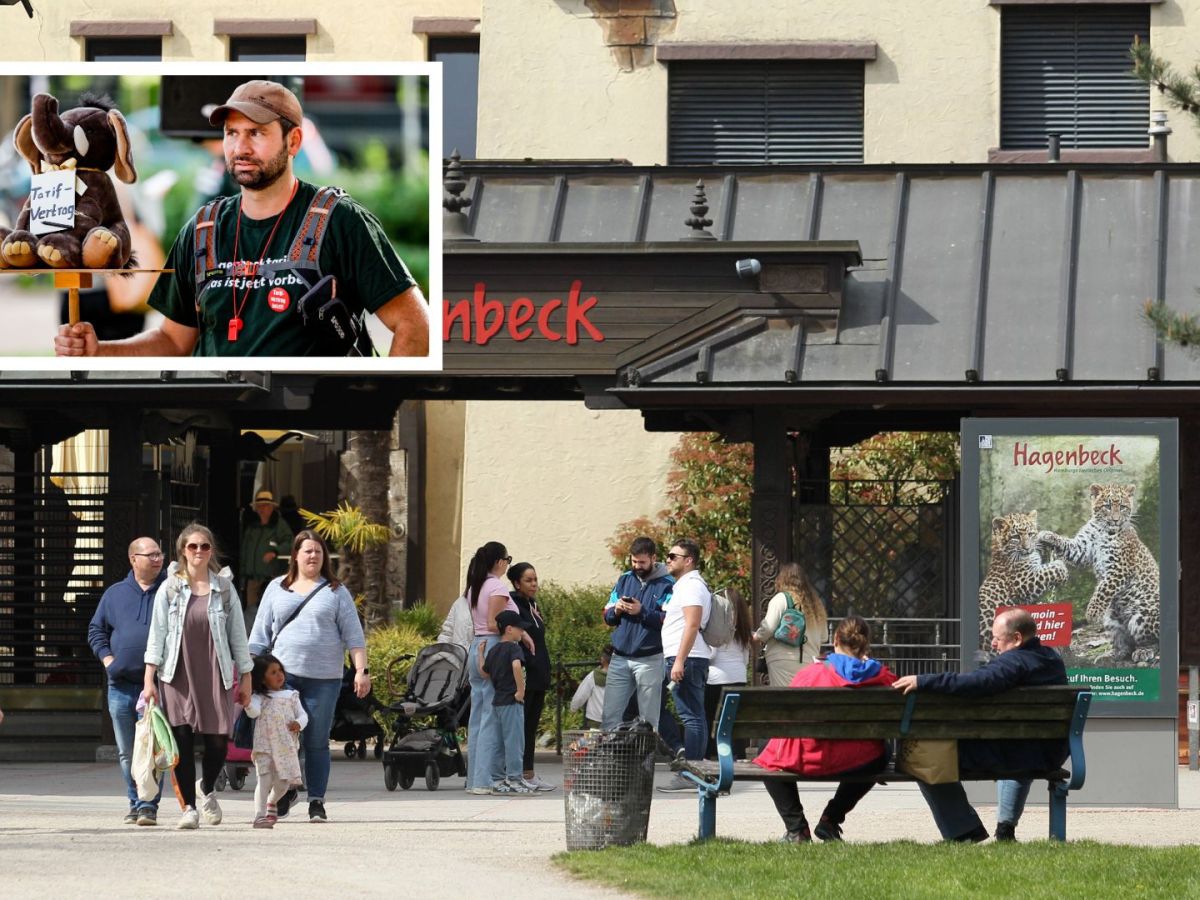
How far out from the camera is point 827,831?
11.9m

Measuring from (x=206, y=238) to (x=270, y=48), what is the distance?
12.7 metres

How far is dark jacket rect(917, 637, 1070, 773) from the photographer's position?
38.1ft

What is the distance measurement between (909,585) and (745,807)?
4.07m

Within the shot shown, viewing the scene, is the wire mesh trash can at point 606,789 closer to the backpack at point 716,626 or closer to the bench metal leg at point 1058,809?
the bench metal leg at point 1058,809

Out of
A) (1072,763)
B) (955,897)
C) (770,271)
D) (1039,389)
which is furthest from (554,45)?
(955,897)

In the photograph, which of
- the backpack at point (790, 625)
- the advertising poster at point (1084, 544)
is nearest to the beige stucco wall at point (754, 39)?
the backpack at point (790, 625)

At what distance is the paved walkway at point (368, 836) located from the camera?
33.6ft

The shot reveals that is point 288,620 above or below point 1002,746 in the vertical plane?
above

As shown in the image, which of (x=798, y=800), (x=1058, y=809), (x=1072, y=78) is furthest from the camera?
(x=1072, y=78)

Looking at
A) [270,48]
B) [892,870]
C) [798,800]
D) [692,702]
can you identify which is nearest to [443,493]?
[270,48]

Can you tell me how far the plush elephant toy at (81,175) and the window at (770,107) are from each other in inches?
407

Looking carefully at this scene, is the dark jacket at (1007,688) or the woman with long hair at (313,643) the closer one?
the dark jacket at (1007,688)

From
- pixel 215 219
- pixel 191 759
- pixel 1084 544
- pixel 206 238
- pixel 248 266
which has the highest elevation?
pixel 215 219

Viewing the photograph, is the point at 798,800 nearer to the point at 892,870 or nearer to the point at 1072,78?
the point at 892,870
